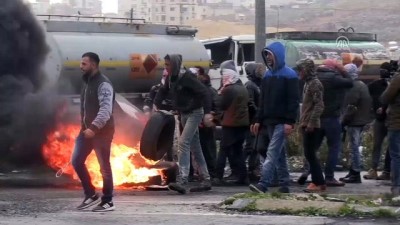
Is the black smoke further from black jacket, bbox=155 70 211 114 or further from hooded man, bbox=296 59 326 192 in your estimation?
hooded man, bbox=296 59 326 192

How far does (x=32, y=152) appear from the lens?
40.7ft

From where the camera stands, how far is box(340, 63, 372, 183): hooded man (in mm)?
13344

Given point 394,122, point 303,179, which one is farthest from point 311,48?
point 394,122

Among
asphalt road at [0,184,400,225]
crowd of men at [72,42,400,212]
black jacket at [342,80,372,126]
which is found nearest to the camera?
asphalt road at [0,184,400,225]

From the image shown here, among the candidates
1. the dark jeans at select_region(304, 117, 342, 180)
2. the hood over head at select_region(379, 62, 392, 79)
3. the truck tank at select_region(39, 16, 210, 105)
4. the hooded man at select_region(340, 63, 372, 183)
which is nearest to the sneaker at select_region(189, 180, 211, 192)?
the dark jeans at select_region(304, 117, 342, 180)

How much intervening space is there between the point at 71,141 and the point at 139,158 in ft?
3.33

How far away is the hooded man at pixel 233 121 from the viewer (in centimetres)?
1270

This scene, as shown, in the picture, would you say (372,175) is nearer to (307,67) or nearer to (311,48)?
(307,67)

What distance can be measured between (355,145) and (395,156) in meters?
2.77

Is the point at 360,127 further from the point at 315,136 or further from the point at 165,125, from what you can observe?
the point at 165,125

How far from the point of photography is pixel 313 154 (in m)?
11.8

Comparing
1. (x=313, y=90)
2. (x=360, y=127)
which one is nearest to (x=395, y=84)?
(x=313, y=90)

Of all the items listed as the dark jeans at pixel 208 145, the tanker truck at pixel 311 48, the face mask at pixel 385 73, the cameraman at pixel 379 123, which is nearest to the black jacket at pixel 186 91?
the dark jeans at pixel 208 145

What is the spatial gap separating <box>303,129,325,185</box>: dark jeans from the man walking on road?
10.6 ft
